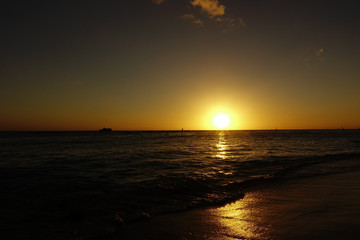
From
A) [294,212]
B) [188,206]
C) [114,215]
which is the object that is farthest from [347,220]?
[114,215]

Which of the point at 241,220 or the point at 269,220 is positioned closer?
the point at 269,220

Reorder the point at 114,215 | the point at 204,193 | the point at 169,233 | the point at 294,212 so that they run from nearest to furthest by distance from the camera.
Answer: the point at 169,233 < the point at 294,212 < the point at 114,215 < the point at 204,193

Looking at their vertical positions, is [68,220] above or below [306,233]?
below

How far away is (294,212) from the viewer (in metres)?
7.06

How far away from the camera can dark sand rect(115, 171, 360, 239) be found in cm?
557

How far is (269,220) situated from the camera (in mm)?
6461

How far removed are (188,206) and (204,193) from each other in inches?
81.1

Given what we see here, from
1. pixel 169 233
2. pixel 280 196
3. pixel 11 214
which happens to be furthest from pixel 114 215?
pixel 280 196

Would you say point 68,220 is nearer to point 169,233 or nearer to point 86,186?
point 169,233

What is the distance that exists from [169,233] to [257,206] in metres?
3.74

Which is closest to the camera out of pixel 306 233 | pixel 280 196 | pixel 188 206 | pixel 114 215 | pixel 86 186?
pixel 306 233

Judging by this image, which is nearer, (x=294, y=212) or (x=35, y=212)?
(x=294, y=212)

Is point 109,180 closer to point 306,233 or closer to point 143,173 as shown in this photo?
point 143,173

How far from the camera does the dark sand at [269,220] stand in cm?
557
